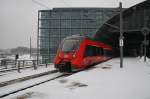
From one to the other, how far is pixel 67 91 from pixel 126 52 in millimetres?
50101

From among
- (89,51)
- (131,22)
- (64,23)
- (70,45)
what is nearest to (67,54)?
(70,45)

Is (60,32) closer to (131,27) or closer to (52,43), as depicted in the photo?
(52,43)

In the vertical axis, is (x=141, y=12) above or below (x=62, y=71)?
above

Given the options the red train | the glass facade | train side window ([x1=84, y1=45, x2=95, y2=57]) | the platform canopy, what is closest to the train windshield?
the red train

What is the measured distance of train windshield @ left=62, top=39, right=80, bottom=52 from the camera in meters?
16.0

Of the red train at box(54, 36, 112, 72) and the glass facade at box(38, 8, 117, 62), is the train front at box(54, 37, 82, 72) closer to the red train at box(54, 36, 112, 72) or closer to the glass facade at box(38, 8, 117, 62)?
the red train at box(54, 36, 112, 72)

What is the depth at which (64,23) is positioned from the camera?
6831 centimetres

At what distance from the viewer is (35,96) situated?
778 cm

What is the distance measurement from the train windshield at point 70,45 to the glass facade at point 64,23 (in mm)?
49727

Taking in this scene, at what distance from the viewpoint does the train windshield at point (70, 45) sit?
15969 mm

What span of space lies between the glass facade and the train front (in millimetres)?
49804

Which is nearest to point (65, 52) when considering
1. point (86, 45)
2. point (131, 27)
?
point (86, 45)

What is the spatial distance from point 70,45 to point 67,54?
35.4 inches

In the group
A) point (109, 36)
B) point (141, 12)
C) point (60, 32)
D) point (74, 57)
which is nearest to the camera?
point (74, 57)
